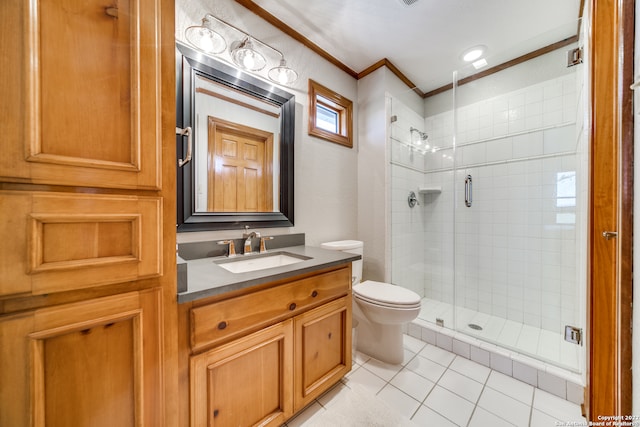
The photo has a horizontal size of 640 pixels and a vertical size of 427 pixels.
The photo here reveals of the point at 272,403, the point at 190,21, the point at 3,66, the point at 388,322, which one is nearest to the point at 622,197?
the point at 388,322

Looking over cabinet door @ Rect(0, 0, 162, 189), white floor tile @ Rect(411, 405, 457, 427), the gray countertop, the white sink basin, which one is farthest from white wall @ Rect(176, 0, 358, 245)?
white floor tile @ Rect(411, 405, 457, 427)

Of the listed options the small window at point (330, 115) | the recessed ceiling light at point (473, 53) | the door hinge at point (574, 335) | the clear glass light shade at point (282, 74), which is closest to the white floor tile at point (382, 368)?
the door hinge at point (574, 335)

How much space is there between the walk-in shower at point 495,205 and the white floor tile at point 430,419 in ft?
2.60

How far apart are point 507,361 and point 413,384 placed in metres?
0.67

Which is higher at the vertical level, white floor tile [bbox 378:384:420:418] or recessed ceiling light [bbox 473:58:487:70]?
recessed ceiling light [bbox 473:58:487:70]

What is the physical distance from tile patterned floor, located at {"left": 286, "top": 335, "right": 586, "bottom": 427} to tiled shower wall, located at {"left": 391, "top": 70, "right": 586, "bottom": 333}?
78 cm

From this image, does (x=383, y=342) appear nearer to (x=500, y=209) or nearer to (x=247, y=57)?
(x=500, y=209)

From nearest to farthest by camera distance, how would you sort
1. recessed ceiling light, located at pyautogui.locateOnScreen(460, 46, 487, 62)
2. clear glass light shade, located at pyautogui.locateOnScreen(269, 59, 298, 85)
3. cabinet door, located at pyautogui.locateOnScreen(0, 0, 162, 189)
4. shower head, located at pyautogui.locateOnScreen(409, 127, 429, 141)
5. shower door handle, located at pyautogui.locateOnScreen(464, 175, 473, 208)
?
1. cabinet door, located at pyautogui.locateOnScreen(0, 0, 162, 189)
2. clear glass light shade, located at pyautogui.locateOnScreen(269, 59, 298, 85)
3. recessed ceiling light, located at pyautogui.locateOnScreen(460, 46, 487, 62)
4. shower door handle, located at pyautogui.locateOnScreen(464, 175, 473, 208)
5. shower head, located at pyautogui.locateOnScreen(409, 127, 429, 141)

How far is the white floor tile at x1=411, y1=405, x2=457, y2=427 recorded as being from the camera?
3.83ft

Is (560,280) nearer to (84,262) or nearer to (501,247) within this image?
(501,247)

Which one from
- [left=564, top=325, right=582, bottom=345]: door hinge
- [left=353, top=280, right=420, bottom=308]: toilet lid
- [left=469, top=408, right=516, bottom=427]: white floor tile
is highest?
[left=353, top=280, right=420, bottom=308]: toilet lid

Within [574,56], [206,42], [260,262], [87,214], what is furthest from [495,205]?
[87,214]

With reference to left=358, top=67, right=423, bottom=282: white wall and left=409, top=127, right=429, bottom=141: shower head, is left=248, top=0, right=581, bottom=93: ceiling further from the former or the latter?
left=409, top=127, right=429, bottom=141: shower head

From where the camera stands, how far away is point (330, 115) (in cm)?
211
